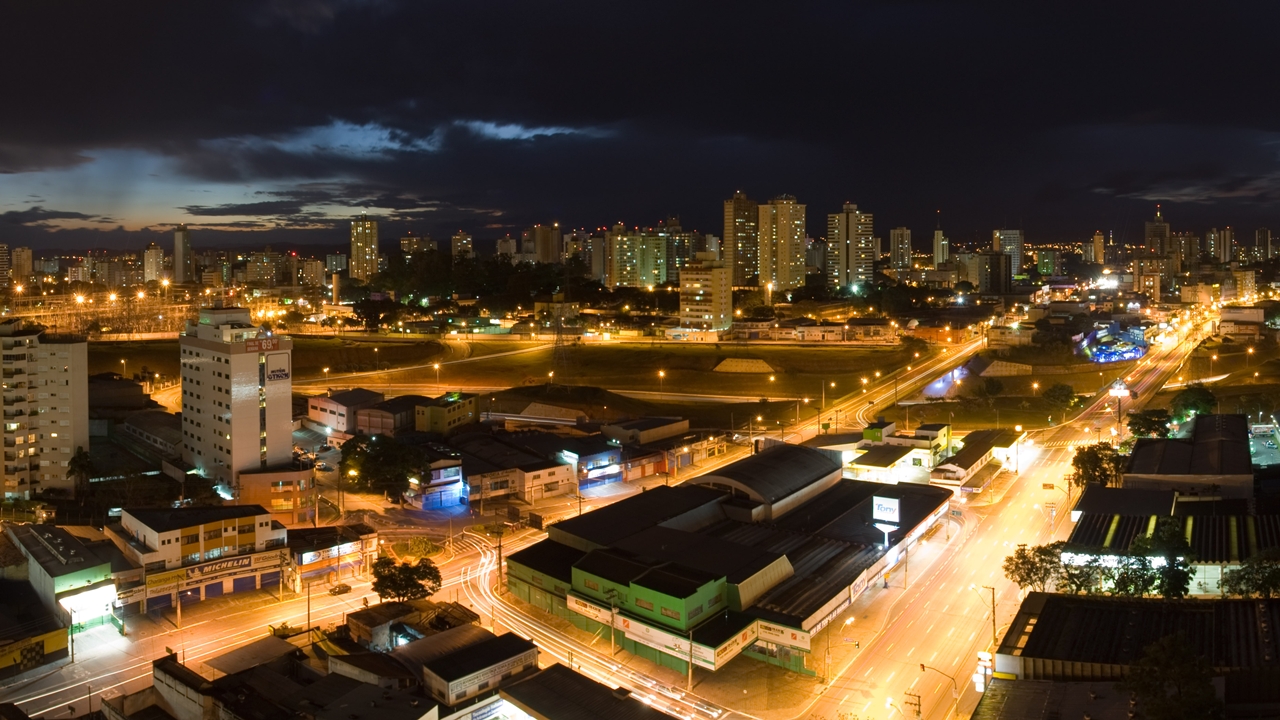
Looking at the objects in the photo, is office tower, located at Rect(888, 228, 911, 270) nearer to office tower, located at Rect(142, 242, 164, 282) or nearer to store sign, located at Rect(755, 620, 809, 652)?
office tower, located at Rect(142, 242, 164, 282)

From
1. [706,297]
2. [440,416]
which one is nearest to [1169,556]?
[440,416]

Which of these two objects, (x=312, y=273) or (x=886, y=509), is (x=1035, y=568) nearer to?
(x=886, y=509)

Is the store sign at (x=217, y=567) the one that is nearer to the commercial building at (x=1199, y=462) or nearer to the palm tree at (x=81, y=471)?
the palm tree at (x=81, y=471)

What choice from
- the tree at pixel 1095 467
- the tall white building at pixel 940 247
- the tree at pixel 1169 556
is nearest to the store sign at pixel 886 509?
the tree at pixel 1169 556

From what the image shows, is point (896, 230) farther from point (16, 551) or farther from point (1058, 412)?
point (16, 551)

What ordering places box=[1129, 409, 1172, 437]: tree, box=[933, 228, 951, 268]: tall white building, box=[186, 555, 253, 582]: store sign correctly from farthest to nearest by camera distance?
box=[933, 228, 951, 268]: tall white building, box=[1129, 409, 1172, 437]: tree, box=[186, 555, 253, 582]: store sign

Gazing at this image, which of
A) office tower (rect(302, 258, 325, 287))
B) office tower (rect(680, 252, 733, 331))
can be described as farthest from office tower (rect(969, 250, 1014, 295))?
office tower (rect(302, 258, 325, 287))
